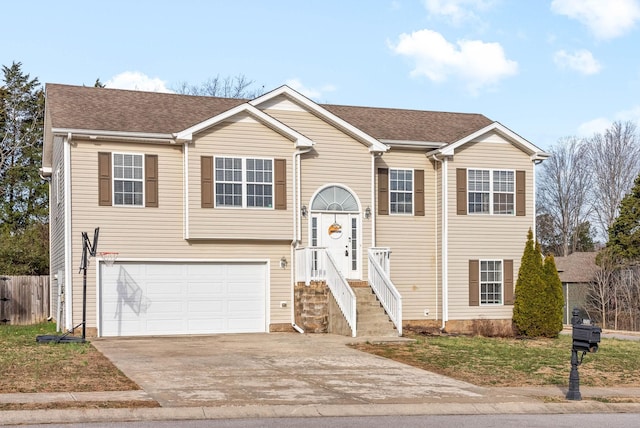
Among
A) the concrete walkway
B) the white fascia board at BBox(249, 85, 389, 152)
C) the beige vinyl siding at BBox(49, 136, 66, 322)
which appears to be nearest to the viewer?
the concrete walkway

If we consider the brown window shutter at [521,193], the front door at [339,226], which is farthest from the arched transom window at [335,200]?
the brown window shutter at [521,193]

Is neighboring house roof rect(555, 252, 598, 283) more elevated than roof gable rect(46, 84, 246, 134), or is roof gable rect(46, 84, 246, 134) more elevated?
roof gable rect(46, 84, 246, 134)

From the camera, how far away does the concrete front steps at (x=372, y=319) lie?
2292cm

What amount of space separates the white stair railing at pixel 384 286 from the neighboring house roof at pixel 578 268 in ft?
79.9

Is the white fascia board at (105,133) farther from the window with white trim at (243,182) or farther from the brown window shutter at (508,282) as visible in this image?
the brown window shutter at (508,282)

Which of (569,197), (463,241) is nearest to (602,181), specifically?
(569,197)

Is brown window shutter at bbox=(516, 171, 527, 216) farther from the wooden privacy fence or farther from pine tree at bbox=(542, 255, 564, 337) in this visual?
the wooden privacy fence

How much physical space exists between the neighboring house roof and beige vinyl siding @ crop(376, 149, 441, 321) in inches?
852

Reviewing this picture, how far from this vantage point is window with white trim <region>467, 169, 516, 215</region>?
2742 cm

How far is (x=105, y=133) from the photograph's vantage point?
23156mm

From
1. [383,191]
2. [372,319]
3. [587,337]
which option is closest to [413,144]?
[383,191]

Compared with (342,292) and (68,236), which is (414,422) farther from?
(68,236)

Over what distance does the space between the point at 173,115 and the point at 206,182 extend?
2.76 metres

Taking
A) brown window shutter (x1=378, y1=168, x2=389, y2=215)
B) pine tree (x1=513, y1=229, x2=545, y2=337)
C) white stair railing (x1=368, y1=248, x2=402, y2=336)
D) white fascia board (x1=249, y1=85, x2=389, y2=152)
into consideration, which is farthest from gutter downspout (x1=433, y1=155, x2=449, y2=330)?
white stair railing (x1=368, y1=248, x2=402, y2=336)
